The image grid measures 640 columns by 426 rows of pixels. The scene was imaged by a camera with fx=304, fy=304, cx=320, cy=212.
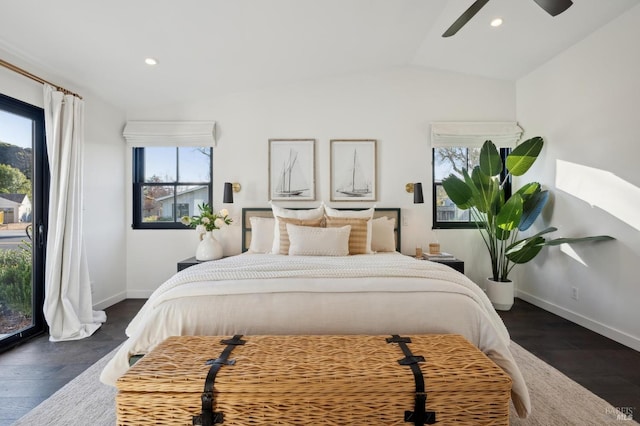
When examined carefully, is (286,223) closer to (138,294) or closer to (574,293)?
(138,294)

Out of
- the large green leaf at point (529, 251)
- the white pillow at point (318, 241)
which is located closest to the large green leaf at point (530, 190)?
the large green leaf at point (529, 251)

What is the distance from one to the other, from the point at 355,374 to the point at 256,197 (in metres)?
3.00

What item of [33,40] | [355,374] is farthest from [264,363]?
[33,40]

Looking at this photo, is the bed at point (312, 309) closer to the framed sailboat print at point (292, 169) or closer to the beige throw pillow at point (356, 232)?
the beige throw pillow at point (356, 232)

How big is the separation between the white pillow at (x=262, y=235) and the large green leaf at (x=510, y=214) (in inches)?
99.1

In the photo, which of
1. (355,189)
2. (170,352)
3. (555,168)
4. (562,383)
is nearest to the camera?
(170,352)

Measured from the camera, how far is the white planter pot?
3.44 meters

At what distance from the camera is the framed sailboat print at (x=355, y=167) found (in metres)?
3.93

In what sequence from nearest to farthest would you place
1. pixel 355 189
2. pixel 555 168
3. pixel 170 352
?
1. pixel 170 352
2. pixel 555 168
3. pixel 355 189

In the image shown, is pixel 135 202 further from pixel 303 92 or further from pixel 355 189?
pixel 355 189

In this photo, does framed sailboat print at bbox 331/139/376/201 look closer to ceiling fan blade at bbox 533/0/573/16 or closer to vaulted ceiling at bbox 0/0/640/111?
vaulted ceiling at bbox 0/0/640/111

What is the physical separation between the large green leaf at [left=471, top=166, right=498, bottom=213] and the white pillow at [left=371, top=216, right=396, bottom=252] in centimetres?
103

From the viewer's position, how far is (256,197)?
3.96m

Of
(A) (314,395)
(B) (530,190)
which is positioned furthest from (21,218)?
(B) (530,190)
